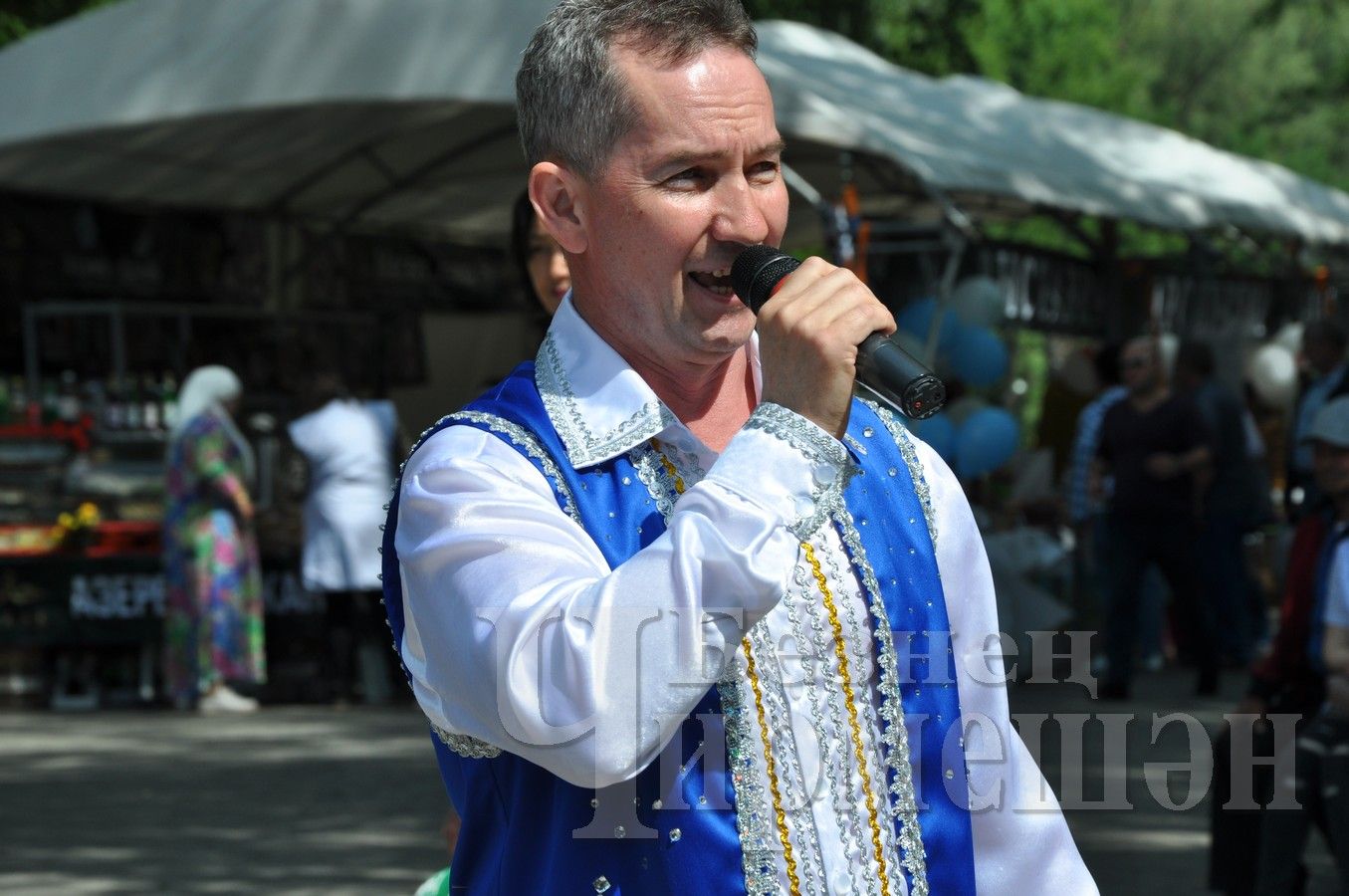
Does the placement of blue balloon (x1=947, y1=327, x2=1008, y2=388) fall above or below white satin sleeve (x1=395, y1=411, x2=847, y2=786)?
above

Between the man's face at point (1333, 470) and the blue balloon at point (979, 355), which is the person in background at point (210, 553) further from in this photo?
the man's face at point (1333, 470)

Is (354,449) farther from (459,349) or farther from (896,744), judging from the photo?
(896,744)

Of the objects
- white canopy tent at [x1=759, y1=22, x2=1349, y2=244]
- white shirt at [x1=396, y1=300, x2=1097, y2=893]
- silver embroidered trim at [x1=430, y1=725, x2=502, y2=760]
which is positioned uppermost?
white canopy tent at [x1=759, y1=22, x2=1349, y2=244]

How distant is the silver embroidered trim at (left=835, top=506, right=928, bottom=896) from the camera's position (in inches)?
77.7

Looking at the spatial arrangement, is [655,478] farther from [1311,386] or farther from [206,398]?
[1311,386]

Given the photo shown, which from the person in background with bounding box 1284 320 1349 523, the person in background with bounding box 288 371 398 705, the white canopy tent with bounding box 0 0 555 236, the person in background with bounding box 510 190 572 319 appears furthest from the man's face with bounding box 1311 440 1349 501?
the person in background with bounding box 288 371 398 705

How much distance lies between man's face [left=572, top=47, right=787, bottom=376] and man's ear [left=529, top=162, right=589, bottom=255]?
15 millimetres

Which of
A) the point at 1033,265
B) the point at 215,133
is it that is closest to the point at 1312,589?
the point at 1033,265

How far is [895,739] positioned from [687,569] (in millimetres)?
437

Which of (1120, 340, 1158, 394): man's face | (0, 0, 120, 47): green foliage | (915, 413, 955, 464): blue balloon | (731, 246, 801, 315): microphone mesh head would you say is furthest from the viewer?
(0, 0, 120, 47): green foliage

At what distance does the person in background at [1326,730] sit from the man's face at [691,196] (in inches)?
141

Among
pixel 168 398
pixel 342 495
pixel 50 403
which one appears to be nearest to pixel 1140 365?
pixel 342 495

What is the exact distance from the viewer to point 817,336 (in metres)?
1.71

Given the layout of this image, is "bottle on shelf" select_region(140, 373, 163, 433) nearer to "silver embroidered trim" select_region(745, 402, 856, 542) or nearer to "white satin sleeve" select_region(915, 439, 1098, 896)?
"white satin sleeve" select_region(915, 439, 1098, 896)
